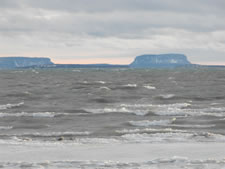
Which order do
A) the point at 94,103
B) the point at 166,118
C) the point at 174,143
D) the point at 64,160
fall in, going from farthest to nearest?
the point at 94,103 < the point at 166,118 < the point at 174,143 < the point at 64,160

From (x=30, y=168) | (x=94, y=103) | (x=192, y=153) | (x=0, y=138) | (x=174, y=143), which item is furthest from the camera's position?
(x=94, y=103)

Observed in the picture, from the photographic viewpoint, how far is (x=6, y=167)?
Result: 1224cm

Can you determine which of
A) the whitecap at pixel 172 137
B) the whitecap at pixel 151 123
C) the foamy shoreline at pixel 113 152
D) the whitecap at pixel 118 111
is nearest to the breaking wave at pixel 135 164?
the foamy shoreline at pixel 113 152

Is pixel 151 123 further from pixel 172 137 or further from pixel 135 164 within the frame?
pixel 135 164

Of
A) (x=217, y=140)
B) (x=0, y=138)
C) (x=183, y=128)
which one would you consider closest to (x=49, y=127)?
(x=0, y=138)

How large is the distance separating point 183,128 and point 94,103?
1679cm

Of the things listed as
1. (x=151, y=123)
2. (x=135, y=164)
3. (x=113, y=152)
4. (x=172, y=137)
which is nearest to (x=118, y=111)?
(x=151, y=123)

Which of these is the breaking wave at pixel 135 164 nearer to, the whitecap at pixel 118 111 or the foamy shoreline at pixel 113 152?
the foamy shoreline at pixel 113 152

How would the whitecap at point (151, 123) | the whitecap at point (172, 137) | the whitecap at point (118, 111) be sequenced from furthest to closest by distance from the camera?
1. the whitecap at point (118, 111)
2. the whitecap at point (151, 123)
3. the whitecap at point (172, 137)

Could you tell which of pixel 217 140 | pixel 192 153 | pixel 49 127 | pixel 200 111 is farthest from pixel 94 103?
pixel 192 153

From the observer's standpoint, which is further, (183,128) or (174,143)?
(183,128)

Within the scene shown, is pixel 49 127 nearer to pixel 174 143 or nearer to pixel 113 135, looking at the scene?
pixel 113 135

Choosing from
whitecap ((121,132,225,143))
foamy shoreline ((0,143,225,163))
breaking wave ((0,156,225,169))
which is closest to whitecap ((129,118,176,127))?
whitecap ((121,132,225,143))

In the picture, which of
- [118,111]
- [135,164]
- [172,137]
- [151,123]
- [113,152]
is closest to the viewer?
[135,164]
